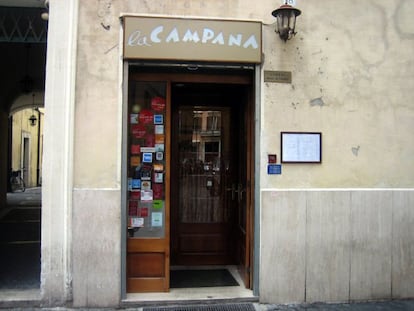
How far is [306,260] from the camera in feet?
16.9

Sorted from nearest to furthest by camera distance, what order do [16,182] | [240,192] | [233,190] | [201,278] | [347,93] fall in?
1. [347,93]
2. [201,278]
3. [240,192]
4. [233,190]
5. [16,182]

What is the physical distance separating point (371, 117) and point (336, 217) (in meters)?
1.27

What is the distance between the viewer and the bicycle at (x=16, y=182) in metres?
19.7

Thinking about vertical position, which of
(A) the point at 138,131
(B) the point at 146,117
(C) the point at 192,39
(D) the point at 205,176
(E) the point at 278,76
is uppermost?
(C) the point at 192,39

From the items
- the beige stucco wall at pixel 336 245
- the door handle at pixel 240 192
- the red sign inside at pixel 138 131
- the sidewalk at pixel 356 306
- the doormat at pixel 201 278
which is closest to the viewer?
the sidewalk at pixel 356 306

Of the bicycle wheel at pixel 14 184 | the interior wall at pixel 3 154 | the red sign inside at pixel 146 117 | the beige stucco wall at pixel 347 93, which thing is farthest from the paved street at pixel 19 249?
the bicycle wheel at pixel 14 184

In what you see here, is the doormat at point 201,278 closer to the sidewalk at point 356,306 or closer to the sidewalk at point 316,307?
the sidewalk at point 316,307

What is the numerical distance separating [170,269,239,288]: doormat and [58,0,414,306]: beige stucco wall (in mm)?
789

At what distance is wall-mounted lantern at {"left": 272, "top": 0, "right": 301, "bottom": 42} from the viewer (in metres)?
4.84

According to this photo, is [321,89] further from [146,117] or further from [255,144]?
[146,117]

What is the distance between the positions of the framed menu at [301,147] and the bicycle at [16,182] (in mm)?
17238

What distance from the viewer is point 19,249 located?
7355 mm

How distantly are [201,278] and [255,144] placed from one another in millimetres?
1979

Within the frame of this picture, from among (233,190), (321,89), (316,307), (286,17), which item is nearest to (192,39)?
(286,17)
